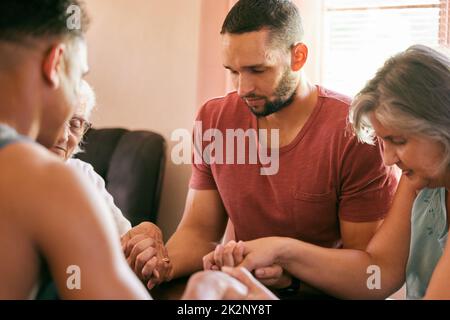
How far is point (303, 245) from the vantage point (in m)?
1.48

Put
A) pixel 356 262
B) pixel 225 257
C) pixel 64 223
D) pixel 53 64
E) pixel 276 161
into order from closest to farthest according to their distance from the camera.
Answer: pixel 64 223, pixel 53 64, pixel 225 257, pixel 356 262, pixel 276 161

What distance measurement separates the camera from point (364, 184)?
163cm

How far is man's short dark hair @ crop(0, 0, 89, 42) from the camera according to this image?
2.83ft

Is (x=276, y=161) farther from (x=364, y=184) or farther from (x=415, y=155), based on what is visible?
(x=415, y=155)

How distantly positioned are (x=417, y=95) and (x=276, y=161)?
555 millimetres

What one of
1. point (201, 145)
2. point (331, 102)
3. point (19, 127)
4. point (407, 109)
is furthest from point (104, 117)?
point (19, 127)

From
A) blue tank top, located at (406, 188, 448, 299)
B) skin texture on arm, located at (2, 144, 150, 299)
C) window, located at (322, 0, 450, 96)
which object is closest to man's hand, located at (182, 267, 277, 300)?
skin texture on arm, located at (2, 144, 150, 299)

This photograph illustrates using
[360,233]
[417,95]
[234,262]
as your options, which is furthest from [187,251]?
[417,95]

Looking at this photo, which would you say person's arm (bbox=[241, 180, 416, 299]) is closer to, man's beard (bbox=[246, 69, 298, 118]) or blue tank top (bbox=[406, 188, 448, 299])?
blue tank top (bbox=[406, 188, 448, 299])

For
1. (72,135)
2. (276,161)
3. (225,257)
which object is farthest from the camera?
(276,161)

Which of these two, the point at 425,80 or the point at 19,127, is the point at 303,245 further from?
the point at 19,127

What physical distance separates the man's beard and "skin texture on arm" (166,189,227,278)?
28cm

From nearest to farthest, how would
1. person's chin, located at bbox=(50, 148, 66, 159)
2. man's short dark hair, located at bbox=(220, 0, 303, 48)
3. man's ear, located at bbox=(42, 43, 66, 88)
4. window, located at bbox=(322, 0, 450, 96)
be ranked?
man's ear, located at bbox=(42, 43, 66, 88) → person's chin, located at bbox=(50, 148, 66, 159) → man's short dark hair, located at bbox=(220, 0, 303, 48) → window, located at bbox=(322, 0, 450, 96)
